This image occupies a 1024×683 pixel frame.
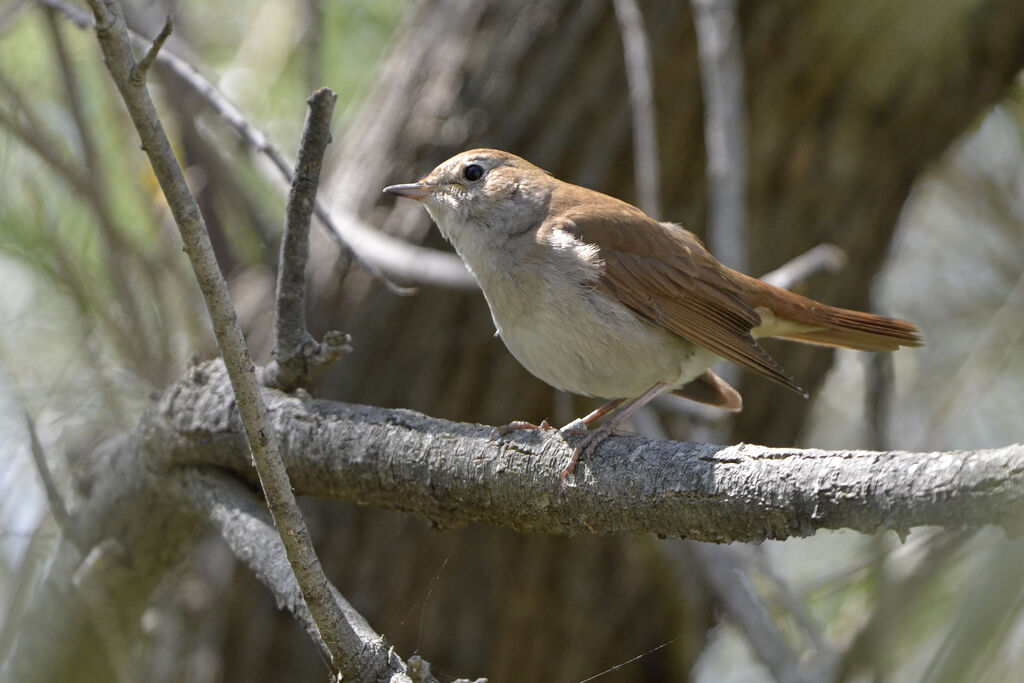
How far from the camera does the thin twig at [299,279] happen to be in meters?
2.78

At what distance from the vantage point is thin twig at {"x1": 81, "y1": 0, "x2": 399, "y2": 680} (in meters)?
2.12

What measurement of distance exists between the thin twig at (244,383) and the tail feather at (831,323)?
7.28ft

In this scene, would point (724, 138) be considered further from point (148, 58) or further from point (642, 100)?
point (148, 58)

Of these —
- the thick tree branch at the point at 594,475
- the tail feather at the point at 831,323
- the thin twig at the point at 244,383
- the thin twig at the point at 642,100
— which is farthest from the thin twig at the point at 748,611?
the thin twig at the point at 244,383

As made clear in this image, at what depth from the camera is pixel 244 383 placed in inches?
87.4

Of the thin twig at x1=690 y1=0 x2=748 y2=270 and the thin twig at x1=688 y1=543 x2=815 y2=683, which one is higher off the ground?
the thin twig at x1=690 y1=0 x2=748 y2=270

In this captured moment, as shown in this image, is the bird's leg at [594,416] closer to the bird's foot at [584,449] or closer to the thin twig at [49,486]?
the bird's foot at [584,449]

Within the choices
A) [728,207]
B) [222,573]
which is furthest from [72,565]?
[728,207]

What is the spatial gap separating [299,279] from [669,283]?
1.35 meters

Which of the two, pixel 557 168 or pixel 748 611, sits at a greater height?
pixel 557 168

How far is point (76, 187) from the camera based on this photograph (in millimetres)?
4820

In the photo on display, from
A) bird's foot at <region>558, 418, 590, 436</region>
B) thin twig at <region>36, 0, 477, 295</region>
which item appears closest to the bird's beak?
thin twig at <region>36, 0, 477, 295</region>

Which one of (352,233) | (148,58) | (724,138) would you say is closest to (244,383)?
(148,58)

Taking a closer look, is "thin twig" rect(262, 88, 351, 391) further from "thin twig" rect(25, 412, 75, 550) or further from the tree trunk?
the tree trunk
